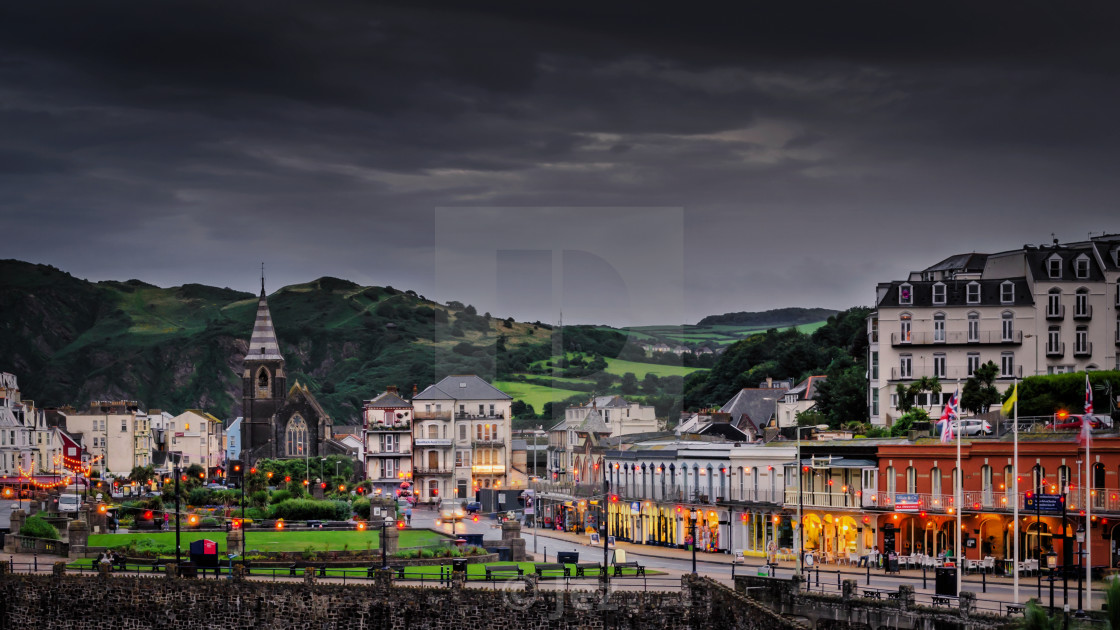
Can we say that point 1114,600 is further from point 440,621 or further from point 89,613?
point 89,613

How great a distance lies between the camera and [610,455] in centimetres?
9212

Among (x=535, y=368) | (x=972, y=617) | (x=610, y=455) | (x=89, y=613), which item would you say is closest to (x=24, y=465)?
(x=535, y=368)

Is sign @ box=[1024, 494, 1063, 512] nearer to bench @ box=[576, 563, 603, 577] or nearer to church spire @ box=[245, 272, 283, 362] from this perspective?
bench @ box=[576, 563, 603, 577]

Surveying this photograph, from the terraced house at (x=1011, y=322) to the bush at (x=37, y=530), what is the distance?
4968cm

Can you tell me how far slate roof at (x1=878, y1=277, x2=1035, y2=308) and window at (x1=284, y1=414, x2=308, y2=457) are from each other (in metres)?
90.2

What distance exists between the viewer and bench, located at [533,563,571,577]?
5874 centimetres

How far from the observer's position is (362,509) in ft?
294

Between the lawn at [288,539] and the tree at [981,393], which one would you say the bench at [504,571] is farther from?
the tree at [981,393]

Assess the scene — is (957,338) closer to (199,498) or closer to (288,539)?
(288,539)

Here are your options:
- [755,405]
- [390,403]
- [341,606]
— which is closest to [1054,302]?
[755,405]

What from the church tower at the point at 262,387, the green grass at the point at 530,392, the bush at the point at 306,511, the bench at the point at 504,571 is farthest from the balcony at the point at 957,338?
the church tower at the point at 262,387

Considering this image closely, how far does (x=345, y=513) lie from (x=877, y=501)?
3516 cm

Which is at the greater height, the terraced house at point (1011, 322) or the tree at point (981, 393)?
the terraced house at point (1011, 322)

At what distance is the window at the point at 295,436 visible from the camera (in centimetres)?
16312
